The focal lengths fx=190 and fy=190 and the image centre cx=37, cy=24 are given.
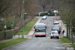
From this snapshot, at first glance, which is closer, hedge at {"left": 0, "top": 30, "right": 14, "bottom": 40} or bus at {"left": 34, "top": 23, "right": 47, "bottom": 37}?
hedge at {"left": 0, "top": 30, "right": 14, "bottom": 40}

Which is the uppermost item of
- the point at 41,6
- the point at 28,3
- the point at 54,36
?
the point at 28,3

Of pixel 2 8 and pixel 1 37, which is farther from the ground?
pixel 2 8

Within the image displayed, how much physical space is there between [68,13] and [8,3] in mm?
15592

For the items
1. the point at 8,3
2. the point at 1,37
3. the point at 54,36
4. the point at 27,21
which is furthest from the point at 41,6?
the point at 27,21

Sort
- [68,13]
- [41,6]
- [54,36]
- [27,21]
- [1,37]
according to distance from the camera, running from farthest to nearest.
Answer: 1. [27,21]
2. [54,36]
3. [1,37]
4. [68,13]
5. [41,6]

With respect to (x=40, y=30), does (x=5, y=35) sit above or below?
below

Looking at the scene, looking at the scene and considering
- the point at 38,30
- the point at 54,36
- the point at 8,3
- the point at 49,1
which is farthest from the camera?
the point at 38,30

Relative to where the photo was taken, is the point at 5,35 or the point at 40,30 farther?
the point at 40,30

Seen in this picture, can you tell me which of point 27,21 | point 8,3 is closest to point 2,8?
point 8,3

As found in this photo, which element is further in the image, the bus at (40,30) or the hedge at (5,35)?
the bus at (40,30)

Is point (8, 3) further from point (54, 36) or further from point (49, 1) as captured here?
point (54, 36)

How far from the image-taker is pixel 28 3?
5241 cm

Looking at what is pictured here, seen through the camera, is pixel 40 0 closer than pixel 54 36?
Yes

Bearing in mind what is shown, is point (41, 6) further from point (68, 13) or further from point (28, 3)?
point (28, 3)
